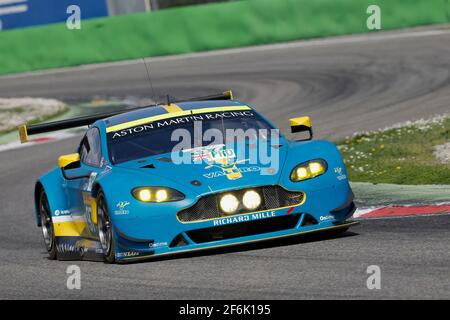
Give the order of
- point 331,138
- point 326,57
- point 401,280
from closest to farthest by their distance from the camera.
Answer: point 401,280 < point 331,138 < point 326,57

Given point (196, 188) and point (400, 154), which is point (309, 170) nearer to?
point (196, 188)

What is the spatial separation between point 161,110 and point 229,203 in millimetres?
2161

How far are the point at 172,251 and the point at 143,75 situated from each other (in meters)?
19.6

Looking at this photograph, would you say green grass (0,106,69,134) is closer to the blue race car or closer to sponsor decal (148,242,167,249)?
the blue race car

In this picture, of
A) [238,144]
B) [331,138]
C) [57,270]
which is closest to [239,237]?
[238,144]

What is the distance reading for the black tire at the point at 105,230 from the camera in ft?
27.8

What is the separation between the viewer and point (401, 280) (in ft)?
22.4

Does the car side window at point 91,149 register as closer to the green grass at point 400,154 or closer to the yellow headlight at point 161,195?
the yellow headlight at point 161,195

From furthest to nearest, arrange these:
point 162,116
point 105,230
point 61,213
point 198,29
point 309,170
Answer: point 198,29 → point 61,213 → point 162,116 → point 105,230 → point 309,170

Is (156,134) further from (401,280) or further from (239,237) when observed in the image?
(401,280)

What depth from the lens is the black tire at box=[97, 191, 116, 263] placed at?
847 cm

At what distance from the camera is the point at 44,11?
34281 mm
